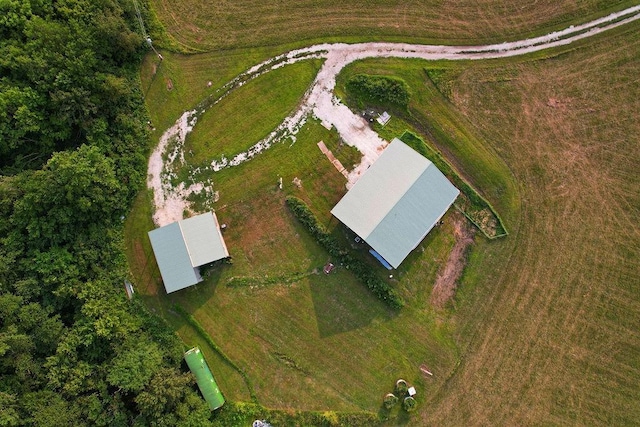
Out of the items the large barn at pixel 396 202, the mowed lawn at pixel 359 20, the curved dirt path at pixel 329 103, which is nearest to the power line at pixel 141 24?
the mowed lawn at pixel 359 20

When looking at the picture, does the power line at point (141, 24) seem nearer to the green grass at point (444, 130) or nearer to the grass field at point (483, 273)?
the grass field at point (483, 273)

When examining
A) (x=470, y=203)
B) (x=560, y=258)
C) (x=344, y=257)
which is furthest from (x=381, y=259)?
(x=560, y=258)

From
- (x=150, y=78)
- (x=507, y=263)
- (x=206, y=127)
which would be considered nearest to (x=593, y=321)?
(x=507, y=263)

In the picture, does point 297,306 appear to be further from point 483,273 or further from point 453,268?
point 483,273

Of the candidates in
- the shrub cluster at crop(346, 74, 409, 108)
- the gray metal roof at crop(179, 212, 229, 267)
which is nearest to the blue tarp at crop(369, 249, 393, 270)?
the gray metal roof at crop(179, 212, 229, 267)

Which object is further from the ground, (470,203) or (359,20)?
(359,20)

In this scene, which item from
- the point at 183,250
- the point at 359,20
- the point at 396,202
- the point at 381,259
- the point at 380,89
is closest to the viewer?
the point at 396,202

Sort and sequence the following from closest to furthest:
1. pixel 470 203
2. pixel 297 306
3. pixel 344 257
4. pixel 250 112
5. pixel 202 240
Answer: pixel 202 240 → pixel 344 257 → pixel 297 306 → pixel 470 203 → pixel 250 112

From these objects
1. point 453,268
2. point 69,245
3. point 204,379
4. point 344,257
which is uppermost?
point 453,268
